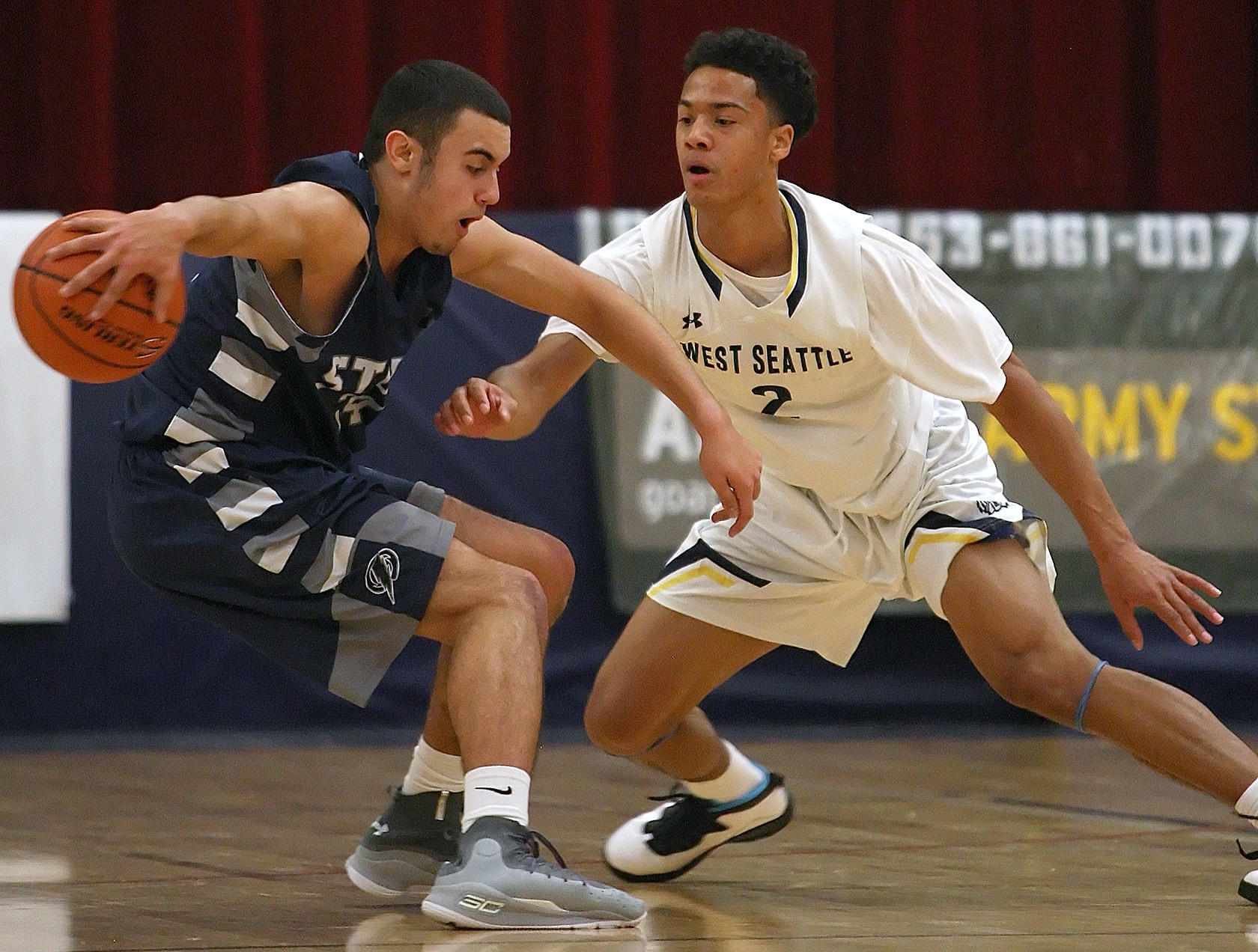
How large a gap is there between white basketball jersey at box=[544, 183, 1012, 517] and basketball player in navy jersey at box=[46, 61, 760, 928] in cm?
46

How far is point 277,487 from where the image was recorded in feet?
10.8

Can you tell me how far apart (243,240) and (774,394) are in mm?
1384

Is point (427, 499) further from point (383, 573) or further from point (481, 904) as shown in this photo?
point (481, 904)

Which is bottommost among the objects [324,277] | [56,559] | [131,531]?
[56,559]

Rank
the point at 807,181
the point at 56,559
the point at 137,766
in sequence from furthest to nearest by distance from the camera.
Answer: the point at 807,181 < the point at 56,559 < the point at 137,766

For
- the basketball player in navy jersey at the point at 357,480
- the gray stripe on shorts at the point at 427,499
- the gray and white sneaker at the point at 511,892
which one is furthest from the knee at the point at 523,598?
the gray and white sneaker at the point at 511,892

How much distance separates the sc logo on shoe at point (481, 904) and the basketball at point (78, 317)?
109 centimetres

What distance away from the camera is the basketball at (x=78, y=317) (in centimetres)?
289

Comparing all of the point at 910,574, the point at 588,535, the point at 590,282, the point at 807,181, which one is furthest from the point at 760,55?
the point at 807,181

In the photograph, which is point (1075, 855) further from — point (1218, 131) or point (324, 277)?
point (1218, 131)

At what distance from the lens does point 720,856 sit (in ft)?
14.1

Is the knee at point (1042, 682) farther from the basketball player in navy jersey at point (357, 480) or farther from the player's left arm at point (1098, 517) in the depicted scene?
the basketball player in navy jersey at point (357, 480)

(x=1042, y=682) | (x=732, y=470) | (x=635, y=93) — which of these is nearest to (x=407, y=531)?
(x=732, y=470)

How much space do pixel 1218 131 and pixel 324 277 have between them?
7.04m
